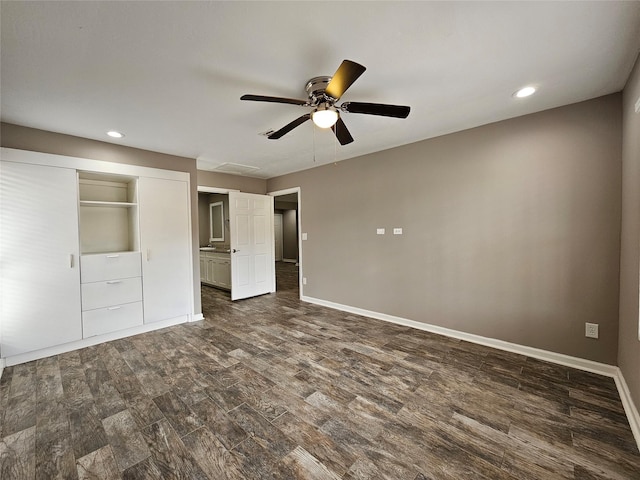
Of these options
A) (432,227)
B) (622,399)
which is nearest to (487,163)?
(432,227)

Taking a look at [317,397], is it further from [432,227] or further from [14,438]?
[432,227]

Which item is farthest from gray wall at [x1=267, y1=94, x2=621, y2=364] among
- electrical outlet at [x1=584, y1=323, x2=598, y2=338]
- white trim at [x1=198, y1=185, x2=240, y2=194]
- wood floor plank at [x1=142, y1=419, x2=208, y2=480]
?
wood floor plank at [x1=142, y1=419, x2=208, y2=480]

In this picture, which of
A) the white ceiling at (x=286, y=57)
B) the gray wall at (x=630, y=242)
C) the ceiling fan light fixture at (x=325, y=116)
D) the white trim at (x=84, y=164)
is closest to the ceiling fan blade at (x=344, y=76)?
the ceiling fan light fixture at (x=325, y=116)

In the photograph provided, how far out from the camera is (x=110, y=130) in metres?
2.83

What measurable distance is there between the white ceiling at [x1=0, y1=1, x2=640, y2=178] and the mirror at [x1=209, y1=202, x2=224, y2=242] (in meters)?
3.62

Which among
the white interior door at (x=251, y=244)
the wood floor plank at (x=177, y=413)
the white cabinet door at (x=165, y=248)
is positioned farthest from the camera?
the white interior door at (x=251, y=244)

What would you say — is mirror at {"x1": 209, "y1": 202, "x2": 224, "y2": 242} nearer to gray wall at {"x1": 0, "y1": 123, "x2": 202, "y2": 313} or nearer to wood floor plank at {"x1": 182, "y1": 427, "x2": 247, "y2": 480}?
gray wall at {"x1": 0, "y1": 123, "x2": 202, "y2": 313}

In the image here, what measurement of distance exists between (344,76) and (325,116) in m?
0.38

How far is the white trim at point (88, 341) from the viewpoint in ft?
8.71

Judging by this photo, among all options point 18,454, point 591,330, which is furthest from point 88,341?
point 591,330

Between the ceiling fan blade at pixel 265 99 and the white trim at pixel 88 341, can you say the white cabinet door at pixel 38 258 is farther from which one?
the ceiling fan blade at pixel 265 99

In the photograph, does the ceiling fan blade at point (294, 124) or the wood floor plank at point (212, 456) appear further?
the ceiling fan blade at point (294, 124)

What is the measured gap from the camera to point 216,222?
21.3 feet

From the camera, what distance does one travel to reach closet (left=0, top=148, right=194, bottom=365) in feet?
8.55
